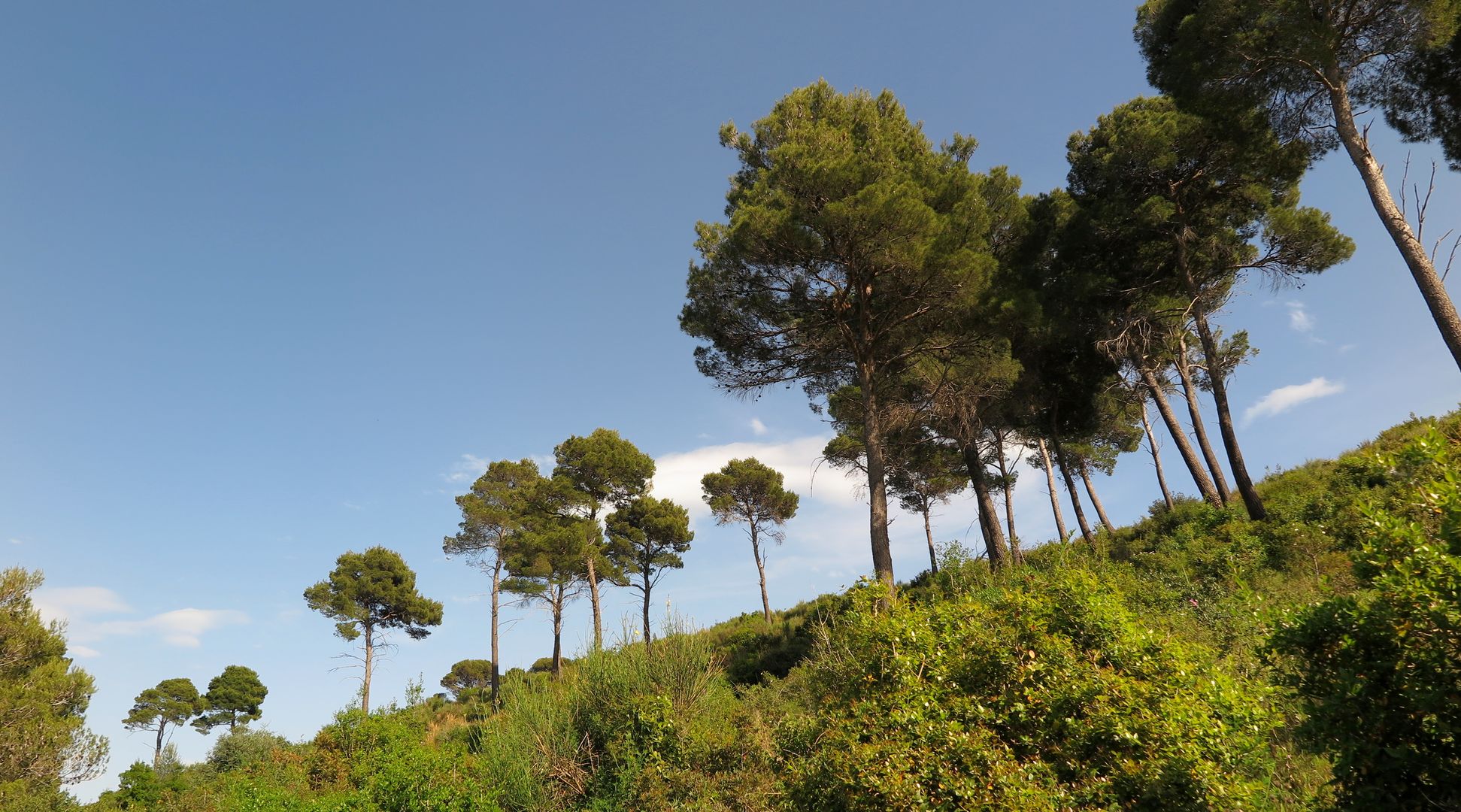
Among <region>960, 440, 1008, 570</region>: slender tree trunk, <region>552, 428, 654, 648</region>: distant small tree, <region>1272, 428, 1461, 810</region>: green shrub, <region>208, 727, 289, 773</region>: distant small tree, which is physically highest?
<region>552, 428, 654, 648</region>: distant small tree

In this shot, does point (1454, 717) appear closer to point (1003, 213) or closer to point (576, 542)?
point (1003, 213)

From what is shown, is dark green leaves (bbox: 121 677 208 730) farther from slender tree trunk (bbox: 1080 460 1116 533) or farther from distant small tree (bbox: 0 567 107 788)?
slender tree trunk (bbox: 1080 460 1116 533)

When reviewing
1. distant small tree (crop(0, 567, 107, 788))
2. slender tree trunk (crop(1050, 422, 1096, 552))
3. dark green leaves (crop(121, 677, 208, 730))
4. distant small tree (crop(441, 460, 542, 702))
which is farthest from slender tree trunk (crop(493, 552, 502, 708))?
dark green leaves (crop(121, 677, 208, 730))

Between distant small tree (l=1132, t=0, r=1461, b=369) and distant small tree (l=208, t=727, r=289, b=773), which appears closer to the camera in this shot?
distant small tree (l=1132, t=0, r=1461, b=369)

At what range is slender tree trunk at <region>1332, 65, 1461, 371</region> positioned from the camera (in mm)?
10297

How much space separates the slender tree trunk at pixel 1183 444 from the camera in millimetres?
17828

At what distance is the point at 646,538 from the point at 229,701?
38.1m

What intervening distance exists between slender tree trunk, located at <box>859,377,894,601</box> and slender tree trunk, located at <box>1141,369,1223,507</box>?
978 centimetres

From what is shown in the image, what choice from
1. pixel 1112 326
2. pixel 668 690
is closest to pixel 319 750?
pixel 668 690

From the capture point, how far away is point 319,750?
1331cm

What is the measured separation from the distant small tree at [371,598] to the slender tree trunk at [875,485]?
97.0 ft

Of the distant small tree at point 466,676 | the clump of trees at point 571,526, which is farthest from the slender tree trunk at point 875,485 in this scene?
the distant small tree at point 466,676

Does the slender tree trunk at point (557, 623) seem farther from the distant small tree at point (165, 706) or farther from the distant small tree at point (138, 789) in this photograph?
the distant small tree at point (165, 706)

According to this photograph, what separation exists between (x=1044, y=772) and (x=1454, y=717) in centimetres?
235
